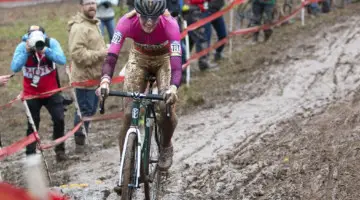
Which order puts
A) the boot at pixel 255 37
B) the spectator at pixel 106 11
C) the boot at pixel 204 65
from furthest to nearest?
the boot at pixel 255 37, the boot at pixel 204 65, the spectator at pixel 106 11

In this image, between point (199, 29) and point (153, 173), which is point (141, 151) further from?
point (199, 29)

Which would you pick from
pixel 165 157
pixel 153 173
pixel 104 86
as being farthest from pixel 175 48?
pixel 153 173

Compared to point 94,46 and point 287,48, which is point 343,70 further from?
point 94,46

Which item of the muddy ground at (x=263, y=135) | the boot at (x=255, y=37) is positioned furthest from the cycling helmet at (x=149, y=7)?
the boot at (x=255, y=37)

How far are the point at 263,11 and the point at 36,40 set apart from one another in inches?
340

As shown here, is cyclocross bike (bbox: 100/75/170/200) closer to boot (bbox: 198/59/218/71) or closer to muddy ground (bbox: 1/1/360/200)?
muddy ground (bbox: 1/1/360/200)

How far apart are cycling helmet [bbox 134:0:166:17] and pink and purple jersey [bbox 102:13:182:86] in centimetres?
33

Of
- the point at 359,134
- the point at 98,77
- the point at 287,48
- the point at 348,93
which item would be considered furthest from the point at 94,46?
the point at 287,48

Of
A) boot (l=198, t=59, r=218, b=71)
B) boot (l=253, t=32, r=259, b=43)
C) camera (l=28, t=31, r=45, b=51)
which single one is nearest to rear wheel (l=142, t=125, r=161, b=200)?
camera (l=28, t=31, r=45, b=51)

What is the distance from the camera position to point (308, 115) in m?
8.81

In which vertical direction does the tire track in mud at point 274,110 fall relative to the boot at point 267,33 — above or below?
below

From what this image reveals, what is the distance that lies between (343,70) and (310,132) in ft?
11.8

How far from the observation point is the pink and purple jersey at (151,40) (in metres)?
5.43

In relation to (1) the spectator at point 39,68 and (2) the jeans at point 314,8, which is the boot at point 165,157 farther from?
(2) the jeans at point 314,8
